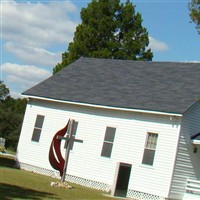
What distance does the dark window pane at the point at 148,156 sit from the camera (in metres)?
23.1

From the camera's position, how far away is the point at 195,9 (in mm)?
19719

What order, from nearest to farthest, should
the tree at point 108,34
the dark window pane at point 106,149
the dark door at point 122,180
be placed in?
the dark door at point 122,180, the dark window pane at point 106,149, the tree at point 108,34

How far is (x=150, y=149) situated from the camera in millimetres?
23250

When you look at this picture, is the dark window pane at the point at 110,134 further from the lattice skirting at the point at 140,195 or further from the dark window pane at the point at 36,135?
the dark window pane at the point at 36,135

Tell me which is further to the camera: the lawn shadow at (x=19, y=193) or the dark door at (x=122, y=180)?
the dark door at (x=122, y=180)

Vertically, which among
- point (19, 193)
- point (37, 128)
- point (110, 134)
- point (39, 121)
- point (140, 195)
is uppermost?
point (39, 121)

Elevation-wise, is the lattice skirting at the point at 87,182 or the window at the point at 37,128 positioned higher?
the window at the point at 37,128

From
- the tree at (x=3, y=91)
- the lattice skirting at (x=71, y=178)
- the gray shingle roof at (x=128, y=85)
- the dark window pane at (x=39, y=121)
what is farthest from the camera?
the tree at (x=3, y=91)

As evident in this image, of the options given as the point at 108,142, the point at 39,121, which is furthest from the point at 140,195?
the point at 39,121

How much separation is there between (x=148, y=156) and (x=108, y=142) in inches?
111

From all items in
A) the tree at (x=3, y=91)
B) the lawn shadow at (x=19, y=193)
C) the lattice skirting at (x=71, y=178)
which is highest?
the tree at (x=3, y=91)

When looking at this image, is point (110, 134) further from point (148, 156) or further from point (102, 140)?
point (148, 156)

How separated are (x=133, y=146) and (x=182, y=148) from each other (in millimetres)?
2593

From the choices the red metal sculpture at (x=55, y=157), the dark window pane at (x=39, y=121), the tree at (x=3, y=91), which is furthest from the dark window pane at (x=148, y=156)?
the tree at (x=3, y=91)
